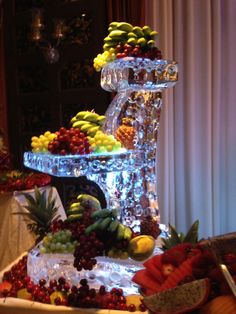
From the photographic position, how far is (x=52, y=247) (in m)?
1.36

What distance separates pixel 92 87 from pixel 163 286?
2831 millimetres

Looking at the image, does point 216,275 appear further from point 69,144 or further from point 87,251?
point 69,144

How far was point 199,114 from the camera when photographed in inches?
120

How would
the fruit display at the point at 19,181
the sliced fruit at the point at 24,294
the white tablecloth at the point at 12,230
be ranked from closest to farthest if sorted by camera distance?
the sliced fruit at the point at 24,294
the white tablecloth at the point at 12,230
the fruit display at the point at 19,181

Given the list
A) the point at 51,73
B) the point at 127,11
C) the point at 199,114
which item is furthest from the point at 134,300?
the point at 51,73

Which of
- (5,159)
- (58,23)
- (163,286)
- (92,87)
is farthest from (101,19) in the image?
(163,286)

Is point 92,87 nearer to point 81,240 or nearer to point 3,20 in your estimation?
point 3,20

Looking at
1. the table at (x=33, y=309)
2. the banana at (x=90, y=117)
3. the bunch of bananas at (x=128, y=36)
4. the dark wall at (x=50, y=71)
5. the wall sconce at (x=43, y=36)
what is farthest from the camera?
the dark wall at (x=50, y=71)

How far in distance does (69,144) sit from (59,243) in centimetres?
43

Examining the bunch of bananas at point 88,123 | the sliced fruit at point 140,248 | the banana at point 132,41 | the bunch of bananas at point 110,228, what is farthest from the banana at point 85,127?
the sliced fruit at point 140,248

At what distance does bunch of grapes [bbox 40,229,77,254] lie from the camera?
134 centimetres

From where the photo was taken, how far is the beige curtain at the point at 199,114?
9.71ft

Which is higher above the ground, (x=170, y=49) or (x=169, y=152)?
(x=170, y=49)

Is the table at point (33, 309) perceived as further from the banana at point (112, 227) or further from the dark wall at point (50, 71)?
the dark wall at point (50, 71)
